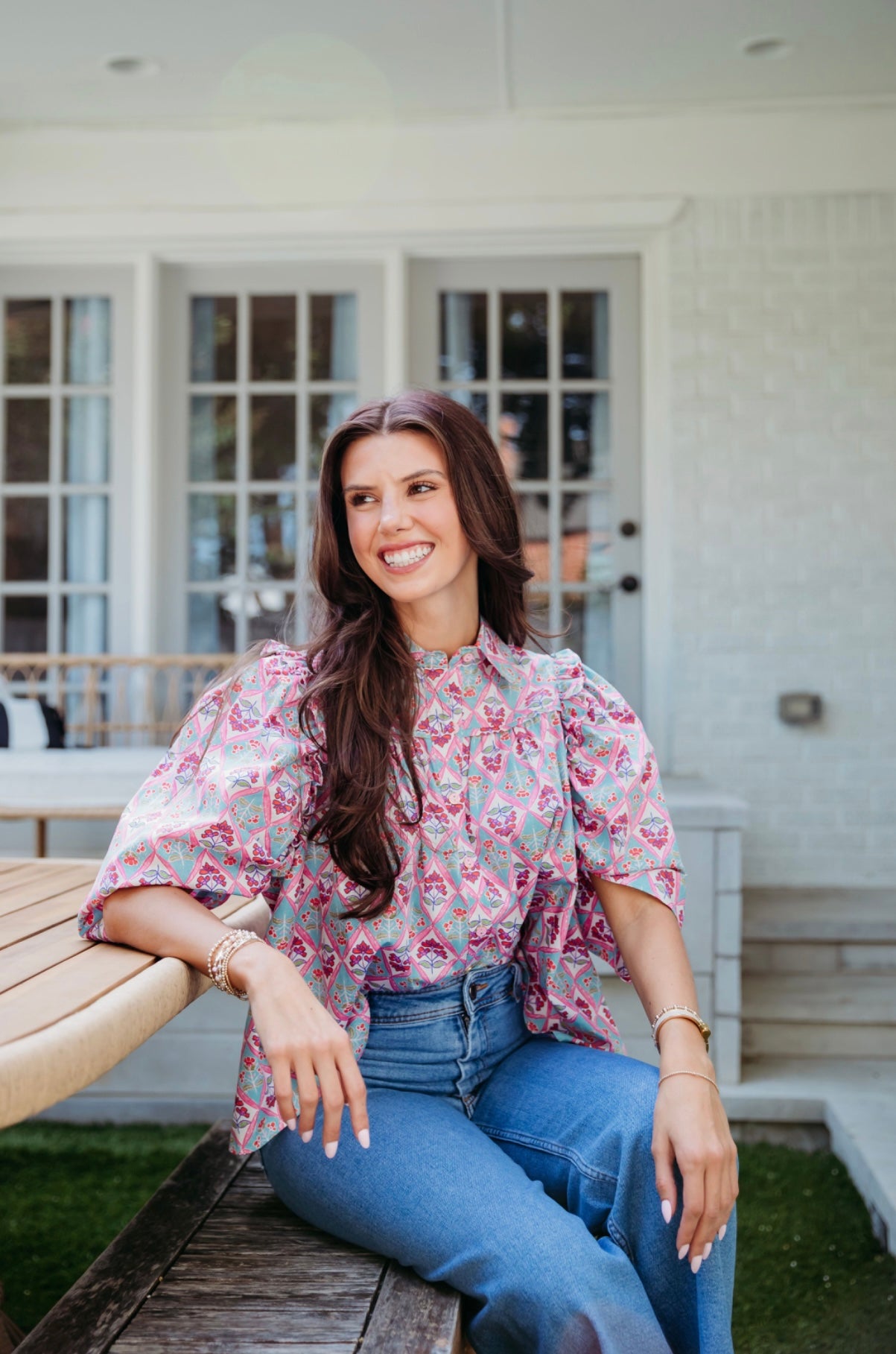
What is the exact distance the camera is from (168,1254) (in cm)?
125

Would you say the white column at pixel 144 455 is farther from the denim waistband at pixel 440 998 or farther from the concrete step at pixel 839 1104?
the denim waistband at pixel 440 998

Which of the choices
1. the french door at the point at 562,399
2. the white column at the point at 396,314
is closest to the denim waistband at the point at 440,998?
the french door at the point at 562,399

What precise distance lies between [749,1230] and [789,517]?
2.73 m

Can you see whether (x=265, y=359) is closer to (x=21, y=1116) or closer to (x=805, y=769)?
(x=805, y=769)

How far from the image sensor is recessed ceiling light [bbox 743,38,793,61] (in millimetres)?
3936

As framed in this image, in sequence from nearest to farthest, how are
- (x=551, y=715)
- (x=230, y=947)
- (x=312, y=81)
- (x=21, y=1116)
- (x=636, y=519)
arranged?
1. (x=21, y=1116)
2. (x=230, y=947)
3. (x=551, y=715)
4. (x=312, y=81)
5. (x=636, y=519)

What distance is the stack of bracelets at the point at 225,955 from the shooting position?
1.19m

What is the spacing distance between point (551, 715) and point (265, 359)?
141 inches

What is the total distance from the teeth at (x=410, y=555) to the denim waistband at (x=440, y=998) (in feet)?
1.67

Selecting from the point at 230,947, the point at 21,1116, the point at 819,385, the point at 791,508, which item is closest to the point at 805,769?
the point at 791,508

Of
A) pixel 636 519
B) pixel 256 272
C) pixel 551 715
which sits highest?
pixel 256 272

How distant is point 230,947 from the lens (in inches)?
47.5

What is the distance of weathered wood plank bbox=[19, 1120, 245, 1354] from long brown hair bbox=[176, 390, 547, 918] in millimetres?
377

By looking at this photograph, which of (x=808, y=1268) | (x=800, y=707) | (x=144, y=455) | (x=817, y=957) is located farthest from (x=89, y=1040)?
(x=144, y=455)
